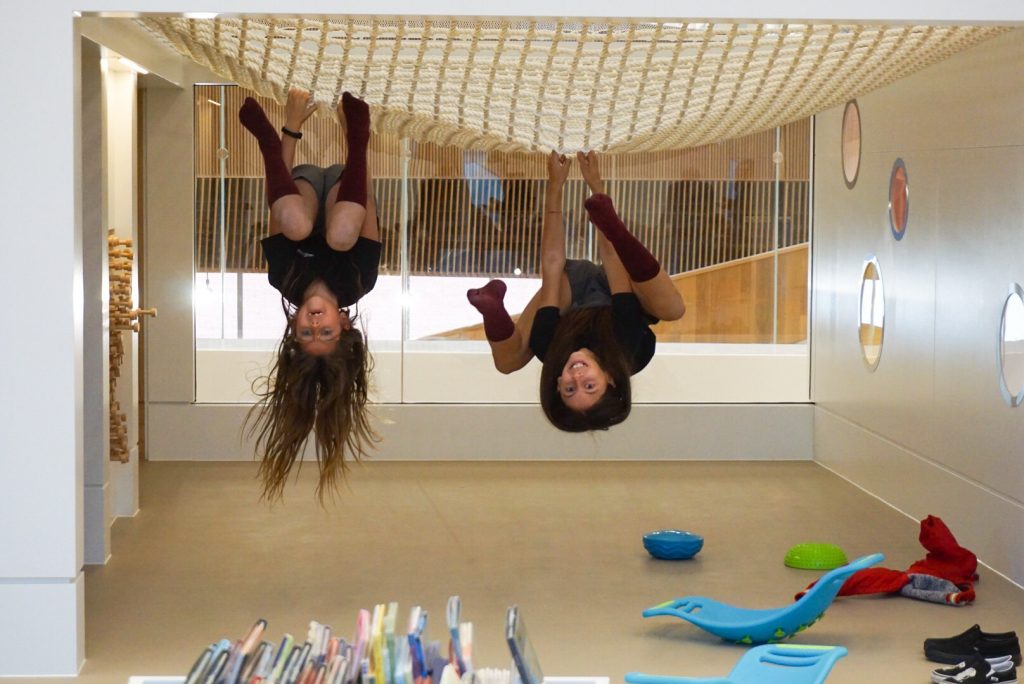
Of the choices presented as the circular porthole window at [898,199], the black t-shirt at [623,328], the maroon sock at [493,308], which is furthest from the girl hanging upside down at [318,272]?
the circular porthole window at [898,199]

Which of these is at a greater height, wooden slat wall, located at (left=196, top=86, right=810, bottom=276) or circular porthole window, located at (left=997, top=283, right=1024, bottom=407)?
wooden slat wall, located at (left=196, top=86, right=810, bottom=276)

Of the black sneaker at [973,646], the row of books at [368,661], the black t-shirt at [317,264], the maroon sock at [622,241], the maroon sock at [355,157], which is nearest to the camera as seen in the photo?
the row of books at [368,661]

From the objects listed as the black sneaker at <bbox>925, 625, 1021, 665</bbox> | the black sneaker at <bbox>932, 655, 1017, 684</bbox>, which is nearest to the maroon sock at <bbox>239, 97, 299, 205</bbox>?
the black sneaker at <bbox>932, 655, 1017, 684</bbox>

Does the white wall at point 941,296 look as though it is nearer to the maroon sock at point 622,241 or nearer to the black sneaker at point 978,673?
the black sneaker at point 978,673

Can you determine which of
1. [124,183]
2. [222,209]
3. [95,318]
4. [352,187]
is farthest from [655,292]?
[222,209]

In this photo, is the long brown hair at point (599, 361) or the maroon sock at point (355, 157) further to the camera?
the long brown hair at point (599, 361)

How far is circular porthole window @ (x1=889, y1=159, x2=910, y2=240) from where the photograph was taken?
6.21 m

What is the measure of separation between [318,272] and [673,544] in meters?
2.31

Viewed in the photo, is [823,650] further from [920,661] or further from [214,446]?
[214,446]

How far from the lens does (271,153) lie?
11.3ft

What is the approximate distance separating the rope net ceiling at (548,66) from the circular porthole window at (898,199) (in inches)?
84.1

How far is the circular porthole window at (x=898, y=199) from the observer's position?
245 inches

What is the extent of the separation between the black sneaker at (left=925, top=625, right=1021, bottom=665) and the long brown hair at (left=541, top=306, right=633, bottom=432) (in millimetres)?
1273

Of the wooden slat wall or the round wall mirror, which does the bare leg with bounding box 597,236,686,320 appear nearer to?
the round wall mirror
